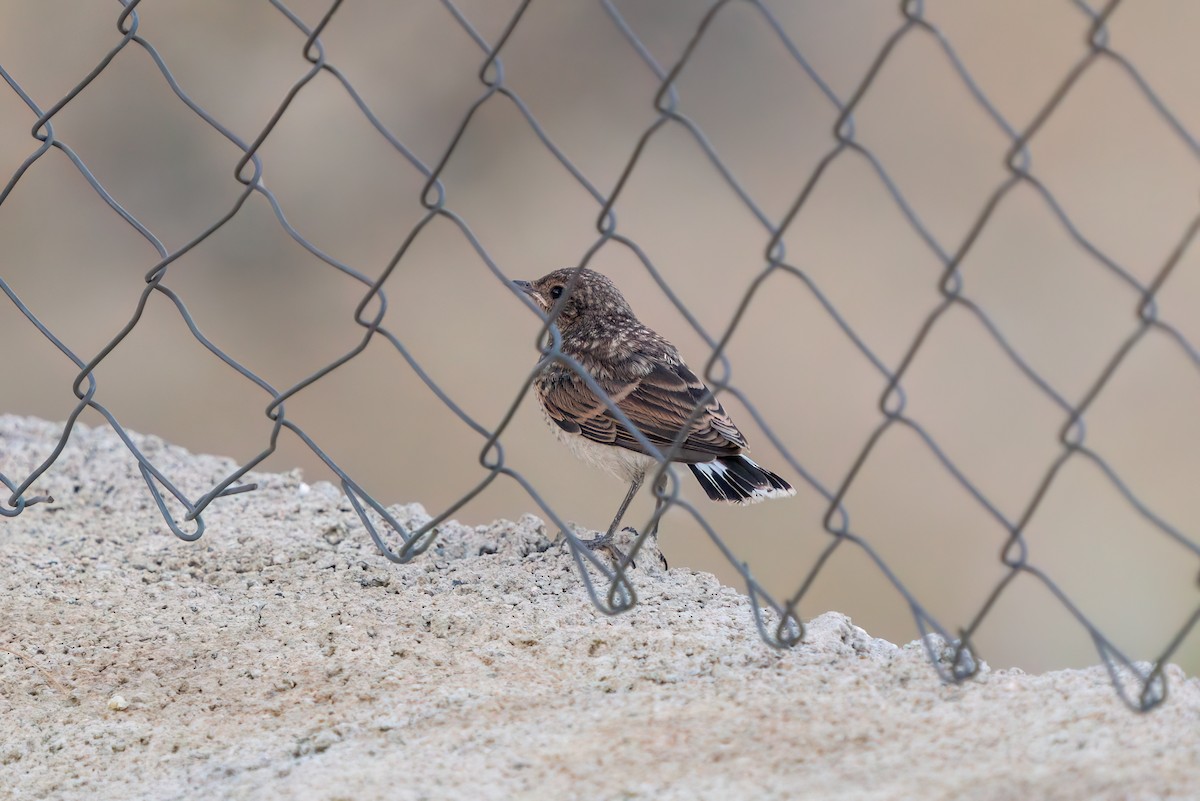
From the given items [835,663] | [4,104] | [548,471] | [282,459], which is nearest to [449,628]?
[835,663]

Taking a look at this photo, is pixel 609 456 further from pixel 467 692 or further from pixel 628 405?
pixel 467 692

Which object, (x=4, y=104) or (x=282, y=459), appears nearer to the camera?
(x=282, y=459)

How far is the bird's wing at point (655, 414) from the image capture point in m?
4.39

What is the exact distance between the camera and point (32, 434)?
192 inches

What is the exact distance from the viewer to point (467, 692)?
9.12ft

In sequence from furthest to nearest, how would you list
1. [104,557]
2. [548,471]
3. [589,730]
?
[548,471] < [104,557] < [589,730]

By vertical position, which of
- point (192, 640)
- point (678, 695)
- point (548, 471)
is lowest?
point (678, 695)

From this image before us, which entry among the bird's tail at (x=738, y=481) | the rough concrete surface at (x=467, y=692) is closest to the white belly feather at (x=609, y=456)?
the bird's tail at (x=738, y=481)

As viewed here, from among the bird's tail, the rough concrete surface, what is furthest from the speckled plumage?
the rough concrete surface

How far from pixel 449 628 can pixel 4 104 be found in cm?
973

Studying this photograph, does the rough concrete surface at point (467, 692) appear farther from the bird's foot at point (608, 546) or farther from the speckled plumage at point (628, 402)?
the speckled plumage at point (628, 402)

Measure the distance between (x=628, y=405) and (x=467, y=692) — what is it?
192 centimetres

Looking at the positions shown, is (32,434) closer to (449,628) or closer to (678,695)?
(449,628)

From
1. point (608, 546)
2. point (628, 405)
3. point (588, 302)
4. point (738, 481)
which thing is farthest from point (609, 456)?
point (588, 302)
